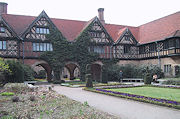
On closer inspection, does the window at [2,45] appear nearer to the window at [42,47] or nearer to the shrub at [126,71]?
the window at [42,47]

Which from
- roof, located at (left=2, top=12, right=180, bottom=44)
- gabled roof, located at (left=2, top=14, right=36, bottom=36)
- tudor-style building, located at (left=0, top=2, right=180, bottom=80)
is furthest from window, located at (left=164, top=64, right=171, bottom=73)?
gabled roof, located at (left=2, top=14, right=36, bottom=36)

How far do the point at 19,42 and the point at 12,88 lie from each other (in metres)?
13.3

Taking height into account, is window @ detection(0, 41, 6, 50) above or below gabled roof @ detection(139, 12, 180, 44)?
below

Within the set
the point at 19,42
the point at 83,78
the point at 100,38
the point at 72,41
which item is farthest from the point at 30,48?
the point at 100,38

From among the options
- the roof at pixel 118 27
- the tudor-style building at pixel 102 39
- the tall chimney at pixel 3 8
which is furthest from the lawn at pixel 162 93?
the tall chimney at pixel 3 8

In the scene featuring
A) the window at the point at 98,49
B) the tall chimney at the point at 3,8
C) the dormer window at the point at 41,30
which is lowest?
the window at the point at 98,49

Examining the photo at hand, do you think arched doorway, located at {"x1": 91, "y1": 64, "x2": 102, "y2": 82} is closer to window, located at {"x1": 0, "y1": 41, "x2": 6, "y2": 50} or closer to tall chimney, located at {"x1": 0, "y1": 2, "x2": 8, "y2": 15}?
window, located at {"x1": 0, "y1": 41, "x2": 6, "y2": 50}

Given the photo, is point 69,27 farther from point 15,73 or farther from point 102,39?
point 15,73

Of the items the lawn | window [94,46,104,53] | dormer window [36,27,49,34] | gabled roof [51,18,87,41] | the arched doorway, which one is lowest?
the lawn

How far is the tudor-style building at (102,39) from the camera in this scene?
90.5ft

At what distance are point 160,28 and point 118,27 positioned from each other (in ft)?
28.0

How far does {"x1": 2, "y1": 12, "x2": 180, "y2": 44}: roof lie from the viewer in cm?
2969

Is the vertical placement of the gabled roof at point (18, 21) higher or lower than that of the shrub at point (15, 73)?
higher

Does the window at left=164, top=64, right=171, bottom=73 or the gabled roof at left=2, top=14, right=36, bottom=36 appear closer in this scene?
the gabled roof at left=2, top=14, right=36, bottom=36
